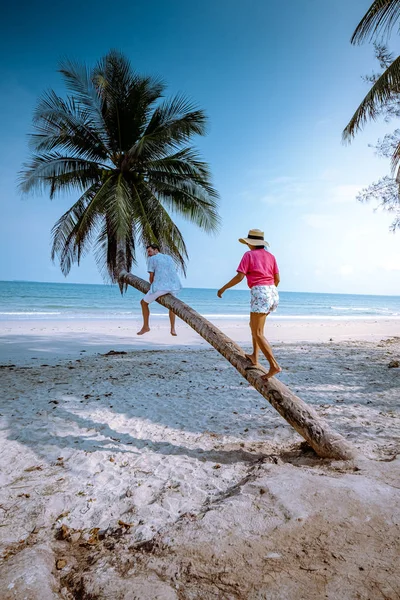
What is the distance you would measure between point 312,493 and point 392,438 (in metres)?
2.41

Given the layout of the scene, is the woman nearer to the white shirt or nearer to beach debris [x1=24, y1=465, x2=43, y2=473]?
the white shirt

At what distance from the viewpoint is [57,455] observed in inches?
174

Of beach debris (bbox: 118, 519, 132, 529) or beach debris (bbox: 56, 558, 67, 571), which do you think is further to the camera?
beach debris (bbox: 118, 519, 132, 529)

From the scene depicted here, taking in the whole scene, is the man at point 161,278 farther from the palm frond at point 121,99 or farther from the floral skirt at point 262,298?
the palm frond at point 121,99

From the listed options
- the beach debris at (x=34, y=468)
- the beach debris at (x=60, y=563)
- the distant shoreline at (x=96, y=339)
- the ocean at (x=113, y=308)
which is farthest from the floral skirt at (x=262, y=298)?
the ocean at (x=113, y=308)

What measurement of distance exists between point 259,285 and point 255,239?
1.99ft

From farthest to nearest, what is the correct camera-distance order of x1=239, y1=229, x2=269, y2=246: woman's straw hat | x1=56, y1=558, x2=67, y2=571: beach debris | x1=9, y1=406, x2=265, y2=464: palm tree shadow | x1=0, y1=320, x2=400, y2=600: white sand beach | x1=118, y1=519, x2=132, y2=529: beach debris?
x1=9, y1=406, x2=265, y2=464: palm tree shadow
x1=239, y1=229, x2=269, y2=246: woman's straw hat
x1=118, y1=519, x2=132, y2=529: beach debris
x1=56, y1=558, x2=67, y2=571: beach debris
x1=0, y1=320, x2=400, y2=600: white sand beach

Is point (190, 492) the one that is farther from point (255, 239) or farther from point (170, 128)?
point (170, 128)

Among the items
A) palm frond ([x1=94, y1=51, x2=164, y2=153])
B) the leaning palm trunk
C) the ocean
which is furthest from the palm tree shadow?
the ocean

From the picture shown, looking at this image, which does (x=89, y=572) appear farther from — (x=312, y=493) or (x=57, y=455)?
(x=57, y=455)

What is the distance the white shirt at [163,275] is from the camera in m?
5.80

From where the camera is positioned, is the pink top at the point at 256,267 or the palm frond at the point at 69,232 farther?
the palm frond at the point at 69,232

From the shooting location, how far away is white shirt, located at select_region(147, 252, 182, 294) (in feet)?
19.0

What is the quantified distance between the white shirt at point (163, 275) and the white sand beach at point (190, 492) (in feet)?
6.93
